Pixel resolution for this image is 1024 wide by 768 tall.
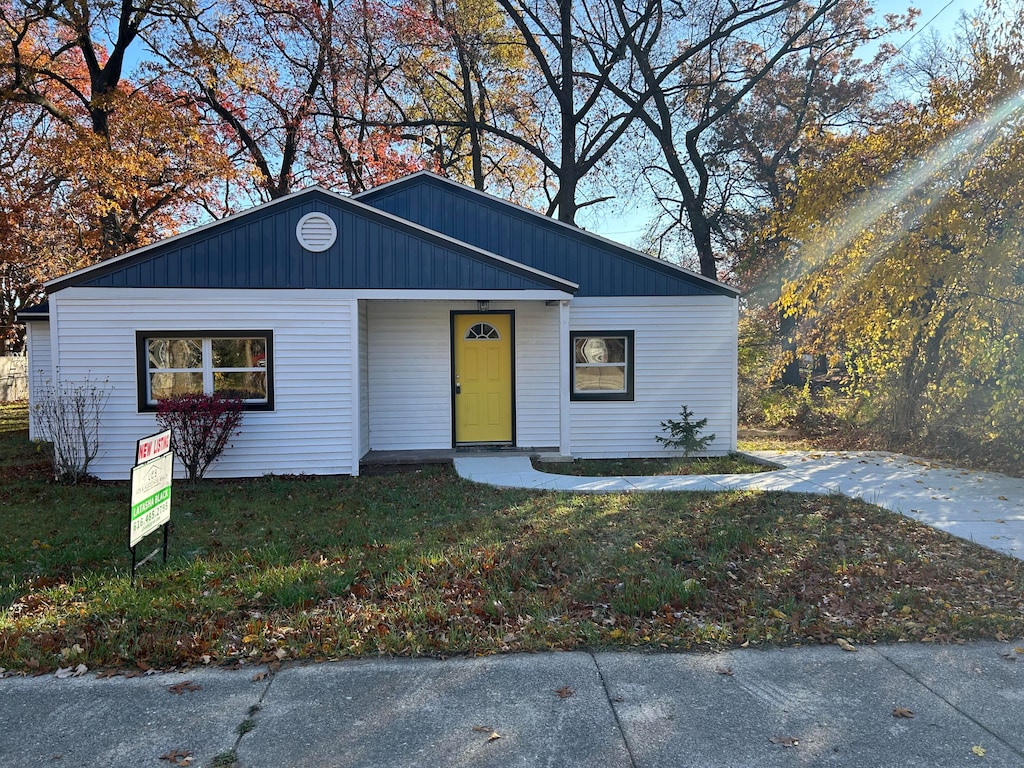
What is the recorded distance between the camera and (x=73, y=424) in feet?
29.2

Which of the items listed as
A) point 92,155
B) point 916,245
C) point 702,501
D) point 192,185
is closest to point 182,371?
point 702,501

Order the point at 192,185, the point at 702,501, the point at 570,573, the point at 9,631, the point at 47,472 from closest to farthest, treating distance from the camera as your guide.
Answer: the point at 9,631 → the point at 570,573 → the point at 702,501 → the point at 47,472 → the point at 192,185

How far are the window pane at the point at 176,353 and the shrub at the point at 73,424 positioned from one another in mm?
790

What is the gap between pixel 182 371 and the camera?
9320 mm

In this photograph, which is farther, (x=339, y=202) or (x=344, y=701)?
(x=339, y=202)

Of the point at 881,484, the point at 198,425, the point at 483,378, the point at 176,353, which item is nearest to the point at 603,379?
the point at 483,378

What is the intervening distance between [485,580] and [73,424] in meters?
7.13

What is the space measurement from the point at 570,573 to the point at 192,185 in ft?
66.2

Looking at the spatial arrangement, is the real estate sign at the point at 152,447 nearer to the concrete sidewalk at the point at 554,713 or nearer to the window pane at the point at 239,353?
the concrete sidewalk at the point at 554,713

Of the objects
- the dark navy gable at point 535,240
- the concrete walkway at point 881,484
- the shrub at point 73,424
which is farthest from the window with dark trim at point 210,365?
the dark navy gable at point 535,240

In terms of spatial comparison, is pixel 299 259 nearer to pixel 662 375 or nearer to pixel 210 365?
pixel 210 365

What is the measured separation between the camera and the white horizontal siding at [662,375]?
36.1 ft

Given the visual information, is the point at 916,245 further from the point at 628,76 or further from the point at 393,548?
the point at 628,76

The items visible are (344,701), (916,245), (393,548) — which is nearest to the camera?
(344,701)
